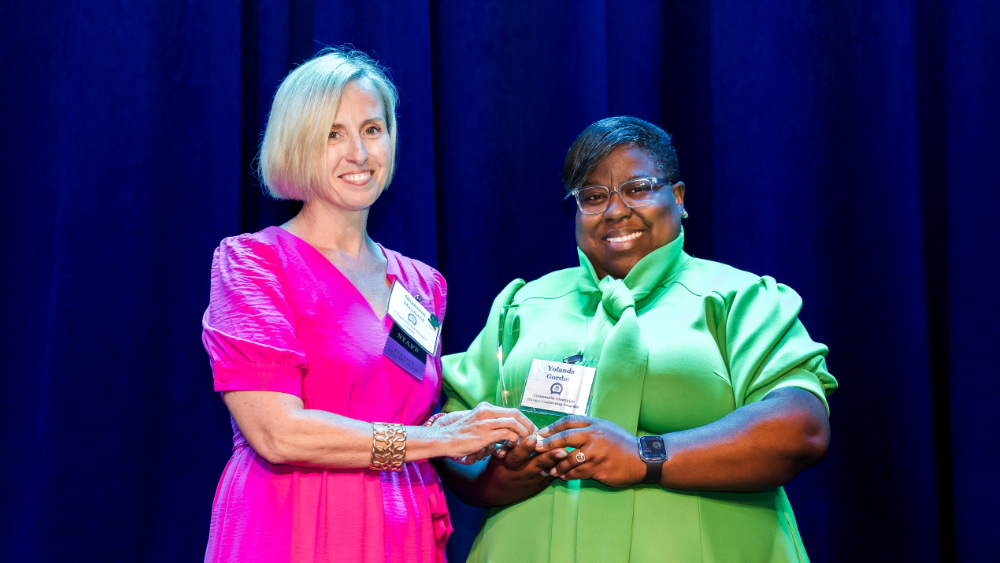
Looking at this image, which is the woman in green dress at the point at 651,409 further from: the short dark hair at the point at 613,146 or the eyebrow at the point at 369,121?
the eyebrow at the point at 369,121

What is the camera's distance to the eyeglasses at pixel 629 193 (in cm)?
198

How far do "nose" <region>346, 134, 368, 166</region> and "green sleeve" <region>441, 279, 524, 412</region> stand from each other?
49cm

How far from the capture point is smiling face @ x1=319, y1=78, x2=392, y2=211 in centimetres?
187

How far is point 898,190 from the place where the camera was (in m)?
2.37

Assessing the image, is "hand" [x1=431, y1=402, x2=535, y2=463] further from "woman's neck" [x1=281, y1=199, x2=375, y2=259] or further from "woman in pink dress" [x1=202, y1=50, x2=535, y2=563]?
"woman's neck" [x1=281, y1=199, x2=375, y2=259]

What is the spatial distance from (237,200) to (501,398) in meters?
1.10

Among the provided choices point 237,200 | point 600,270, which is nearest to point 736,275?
point 600,270

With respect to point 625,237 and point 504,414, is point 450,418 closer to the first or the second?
point 504,414

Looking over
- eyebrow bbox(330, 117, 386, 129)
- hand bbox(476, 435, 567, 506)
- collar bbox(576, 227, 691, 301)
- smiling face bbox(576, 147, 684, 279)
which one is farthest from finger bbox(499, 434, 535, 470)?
eyebrow bbox(330, 117, 386, 129)

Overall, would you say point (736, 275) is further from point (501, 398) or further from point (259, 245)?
point (259, 245)

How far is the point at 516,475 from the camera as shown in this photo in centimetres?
176

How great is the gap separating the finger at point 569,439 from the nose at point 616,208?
0.58m

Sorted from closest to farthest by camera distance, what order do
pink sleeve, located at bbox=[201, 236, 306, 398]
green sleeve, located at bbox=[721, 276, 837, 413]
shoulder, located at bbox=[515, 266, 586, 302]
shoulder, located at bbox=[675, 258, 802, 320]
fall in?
pink sleeve, located at bbox=[201, 236, 306, 398]
green sleeve, located at bbox=[721, 276, 837, 413]
shoulder, located at bbox=[675, 258, 802, 320]
shoulder, located at bbox=[515, 266, 586, 302]

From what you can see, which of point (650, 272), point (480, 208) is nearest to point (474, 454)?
point (650, 272)
